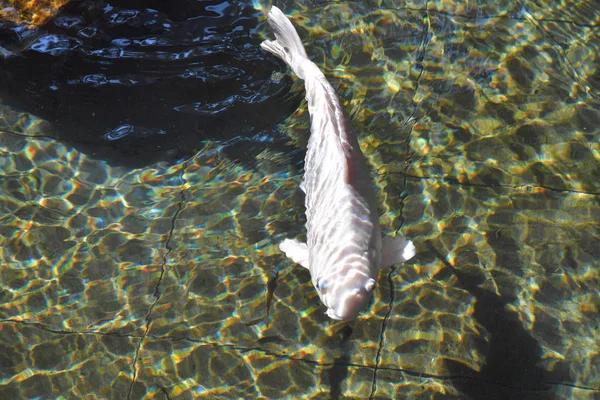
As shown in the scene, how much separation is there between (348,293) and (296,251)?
98 cm

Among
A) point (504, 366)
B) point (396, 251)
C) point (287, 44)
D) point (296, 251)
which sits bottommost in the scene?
point (504, 366)

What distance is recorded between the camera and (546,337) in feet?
15.5

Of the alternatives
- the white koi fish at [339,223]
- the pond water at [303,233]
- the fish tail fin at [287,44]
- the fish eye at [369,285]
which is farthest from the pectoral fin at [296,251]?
the fish tail fin at [287,44]

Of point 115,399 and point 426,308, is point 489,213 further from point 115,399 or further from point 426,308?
point 115,399

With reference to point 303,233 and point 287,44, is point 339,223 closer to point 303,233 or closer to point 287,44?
point 303,233

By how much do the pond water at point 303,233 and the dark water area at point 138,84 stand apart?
0.07 m

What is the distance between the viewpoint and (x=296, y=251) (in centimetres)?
473

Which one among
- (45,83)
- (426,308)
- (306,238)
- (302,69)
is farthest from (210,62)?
(426,308)

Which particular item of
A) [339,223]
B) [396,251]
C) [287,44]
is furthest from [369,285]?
[287,44]

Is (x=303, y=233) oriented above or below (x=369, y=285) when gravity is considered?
below

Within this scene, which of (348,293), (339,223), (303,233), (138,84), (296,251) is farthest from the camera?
(138,84)

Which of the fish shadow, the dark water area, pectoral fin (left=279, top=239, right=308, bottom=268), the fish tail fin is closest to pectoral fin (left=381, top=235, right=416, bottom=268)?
pectoral fin (left=279, top=239, right=308, bottom=268)

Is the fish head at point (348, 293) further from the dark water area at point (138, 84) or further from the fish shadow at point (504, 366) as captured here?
the dark water area at point (138, 84)

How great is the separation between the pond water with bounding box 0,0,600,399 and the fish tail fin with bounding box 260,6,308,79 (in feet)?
0.98
